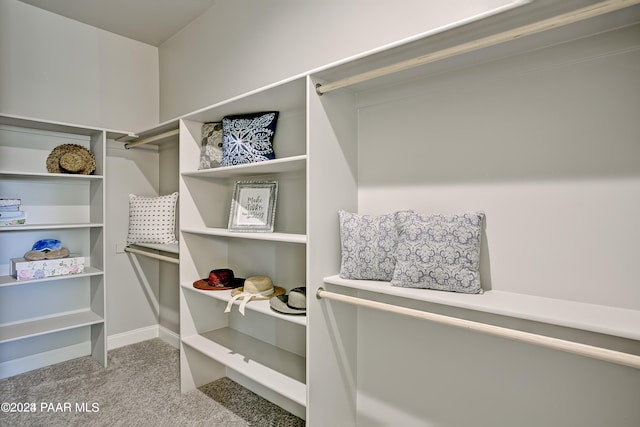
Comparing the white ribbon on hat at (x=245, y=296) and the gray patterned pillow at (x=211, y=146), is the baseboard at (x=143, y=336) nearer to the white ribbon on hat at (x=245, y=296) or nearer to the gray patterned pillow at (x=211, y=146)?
the white ribbon on hat at (x=245, y=296)

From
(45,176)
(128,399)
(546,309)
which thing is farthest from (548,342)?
(45,176)

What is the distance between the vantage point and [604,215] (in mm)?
1123

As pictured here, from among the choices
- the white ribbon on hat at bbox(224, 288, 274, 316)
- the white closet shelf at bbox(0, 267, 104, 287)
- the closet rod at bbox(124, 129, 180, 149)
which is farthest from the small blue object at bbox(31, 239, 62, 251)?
the white ribbon on hat at bbox(224, 288, 274, 316)

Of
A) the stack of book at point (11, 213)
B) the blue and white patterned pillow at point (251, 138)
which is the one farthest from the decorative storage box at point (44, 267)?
the blue and white patterned pillow at point (251, 138)

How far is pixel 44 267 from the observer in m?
2.48

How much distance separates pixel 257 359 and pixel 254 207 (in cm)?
89

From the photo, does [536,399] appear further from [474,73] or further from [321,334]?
[474,73]

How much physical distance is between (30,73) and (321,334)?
9.76 feet

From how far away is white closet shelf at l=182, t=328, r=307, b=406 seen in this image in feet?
5.66

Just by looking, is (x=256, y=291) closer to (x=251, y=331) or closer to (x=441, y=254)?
(x=251, y=331)

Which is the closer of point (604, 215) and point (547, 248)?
point (604, 215)

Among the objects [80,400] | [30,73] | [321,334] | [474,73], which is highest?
[30,73]

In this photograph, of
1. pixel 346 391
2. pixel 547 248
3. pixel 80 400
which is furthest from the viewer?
pixel 80 400

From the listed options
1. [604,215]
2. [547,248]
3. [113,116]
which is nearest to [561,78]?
[604,215]
